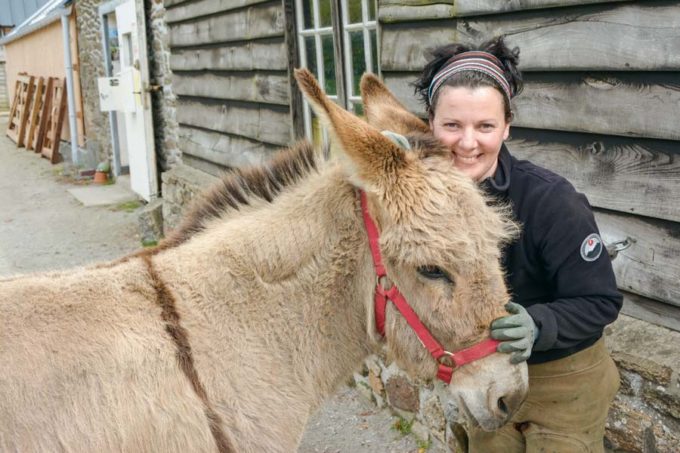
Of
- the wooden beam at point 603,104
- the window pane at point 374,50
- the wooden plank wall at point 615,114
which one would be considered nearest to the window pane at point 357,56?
the window pane at point 374,50

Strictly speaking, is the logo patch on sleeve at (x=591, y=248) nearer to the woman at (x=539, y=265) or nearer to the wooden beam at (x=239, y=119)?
the woman at (x=539, y=265)

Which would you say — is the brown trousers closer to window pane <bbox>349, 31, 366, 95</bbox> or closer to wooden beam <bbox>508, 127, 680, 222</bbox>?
wooden beam <bbox>508, 127, 680, 222</bbox>

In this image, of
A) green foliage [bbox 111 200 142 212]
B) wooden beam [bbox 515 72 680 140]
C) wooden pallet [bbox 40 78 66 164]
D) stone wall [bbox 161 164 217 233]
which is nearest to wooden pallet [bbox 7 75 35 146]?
wooden pallet [bbox 40 78 66 164]

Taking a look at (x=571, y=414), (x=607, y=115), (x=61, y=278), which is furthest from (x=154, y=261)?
(x=607, y=115)

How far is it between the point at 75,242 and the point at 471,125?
7.63 m

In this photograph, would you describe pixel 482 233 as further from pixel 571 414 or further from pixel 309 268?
pixel 571 414

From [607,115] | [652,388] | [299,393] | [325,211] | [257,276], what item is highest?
[607,115]

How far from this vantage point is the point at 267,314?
83.0 inches

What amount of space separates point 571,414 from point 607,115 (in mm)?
1378

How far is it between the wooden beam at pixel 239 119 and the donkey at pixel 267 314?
12.3ft

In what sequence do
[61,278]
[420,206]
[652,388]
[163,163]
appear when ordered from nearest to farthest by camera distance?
1. [420,206]
2. [61,278]
3. [652,388]
4. [163,163]

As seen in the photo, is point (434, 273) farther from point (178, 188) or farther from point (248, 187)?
point (178, 188)

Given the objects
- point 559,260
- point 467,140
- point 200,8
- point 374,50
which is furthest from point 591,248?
point 200,8

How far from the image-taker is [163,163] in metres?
9.57
